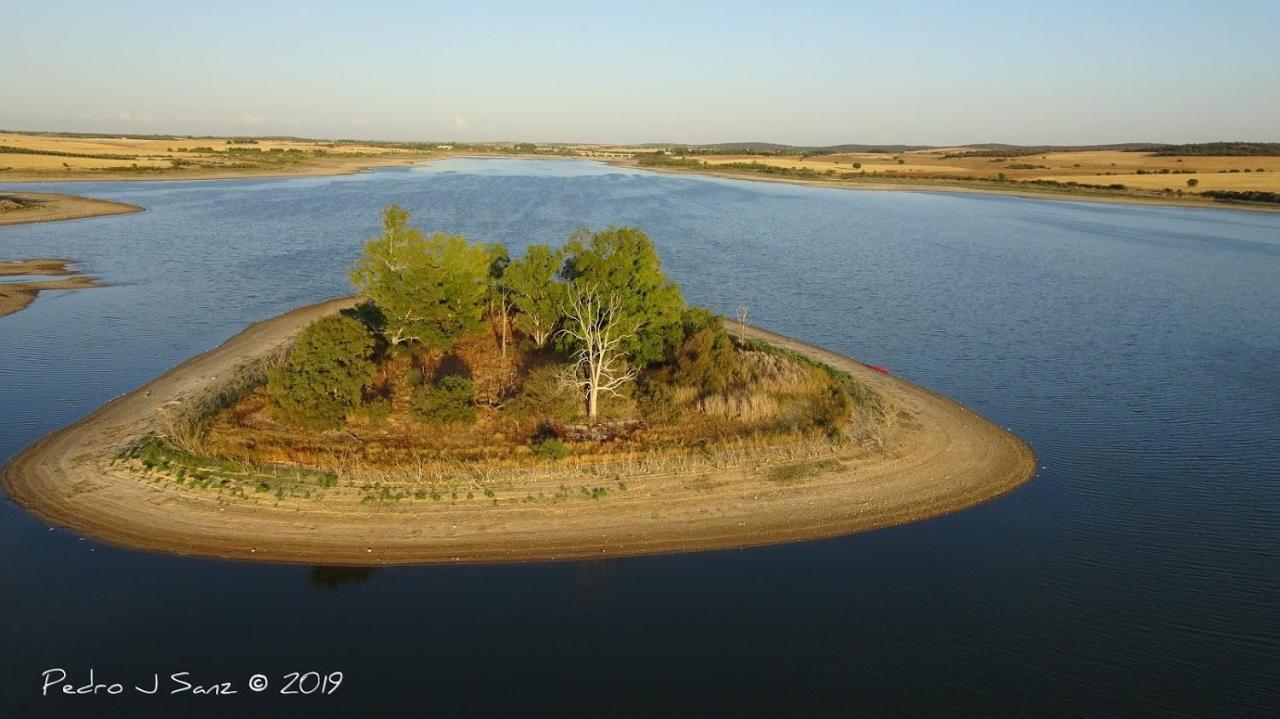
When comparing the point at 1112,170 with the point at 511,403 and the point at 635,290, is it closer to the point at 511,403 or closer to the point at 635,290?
the point at 635,290

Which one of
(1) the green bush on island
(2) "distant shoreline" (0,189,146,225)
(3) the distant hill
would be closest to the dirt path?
(2) "distant shoreline" (0,189,146,225)

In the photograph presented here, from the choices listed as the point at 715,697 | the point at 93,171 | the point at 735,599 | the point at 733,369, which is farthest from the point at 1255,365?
the point at 93,171

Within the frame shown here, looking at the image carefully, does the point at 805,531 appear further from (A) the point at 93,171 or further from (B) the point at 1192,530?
(A) the point at 93,171

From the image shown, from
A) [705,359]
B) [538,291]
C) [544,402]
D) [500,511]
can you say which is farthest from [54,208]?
[500,511]

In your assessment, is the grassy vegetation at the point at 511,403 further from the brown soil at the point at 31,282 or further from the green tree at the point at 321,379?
the brown soil at the point at 31,282

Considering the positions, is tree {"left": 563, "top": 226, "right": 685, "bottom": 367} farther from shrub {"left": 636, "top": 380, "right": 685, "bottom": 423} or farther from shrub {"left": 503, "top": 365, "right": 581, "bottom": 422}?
shrub {"left": 503, "top": 365, "right": 581, "bottom": 422}
